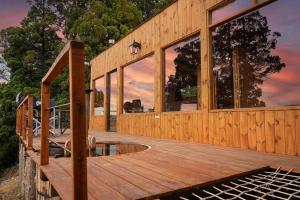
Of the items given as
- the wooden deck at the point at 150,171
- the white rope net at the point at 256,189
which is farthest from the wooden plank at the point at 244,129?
the white rope net at the point at 256,189

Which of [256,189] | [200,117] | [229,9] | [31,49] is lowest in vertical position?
[256,189]

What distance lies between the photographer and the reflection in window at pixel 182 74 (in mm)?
5558

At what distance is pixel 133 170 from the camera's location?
2.75 metres

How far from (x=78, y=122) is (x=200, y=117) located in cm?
386

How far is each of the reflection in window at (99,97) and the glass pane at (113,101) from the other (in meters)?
0.61

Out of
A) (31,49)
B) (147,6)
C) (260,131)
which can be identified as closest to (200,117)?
(260,131)

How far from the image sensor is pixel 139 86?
25.8ft

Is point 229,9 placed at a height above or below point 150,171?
above

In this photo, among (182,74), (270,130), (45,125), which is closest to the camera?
(45,125)

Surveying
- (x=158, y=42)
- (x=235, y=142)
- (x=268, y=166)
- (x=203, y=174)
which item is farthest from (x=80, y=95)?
(x=158, y=42)

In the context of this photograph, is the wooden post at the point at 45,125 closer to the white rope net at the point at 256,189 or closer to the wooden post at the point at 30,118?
the wooden post at the point at 30,118

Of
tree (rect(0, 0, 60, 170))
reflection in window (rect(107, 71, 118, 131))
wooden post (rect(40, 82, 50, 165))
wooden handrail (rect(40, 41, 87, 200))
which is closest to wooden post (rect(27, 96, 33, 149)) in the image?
wooden post (rect(40, 82, 50, 165))

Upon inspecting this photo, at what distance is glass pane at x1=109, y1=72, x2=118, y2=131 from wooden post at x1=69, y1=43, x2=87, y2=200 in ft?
24.4

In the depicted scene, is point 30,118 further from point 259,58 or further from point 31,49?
point 31,49
